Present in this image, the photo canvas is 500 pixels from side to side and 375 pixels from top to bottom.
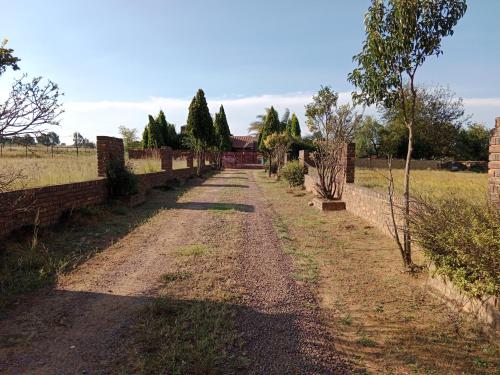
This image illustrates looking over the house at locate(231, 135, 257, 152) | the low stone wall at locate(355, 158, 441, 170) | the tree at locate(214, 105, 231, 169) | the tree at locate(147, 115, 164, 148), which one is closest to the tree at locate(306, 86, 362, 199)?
the low stone wall at locate(355, 158, 441, 170)

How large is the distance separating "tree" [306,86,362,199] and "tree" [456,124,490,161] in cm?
3678

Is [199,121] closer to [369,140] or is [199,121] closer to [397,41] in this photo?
[397,41]

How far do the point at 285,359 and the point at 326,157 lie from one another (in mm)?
8971

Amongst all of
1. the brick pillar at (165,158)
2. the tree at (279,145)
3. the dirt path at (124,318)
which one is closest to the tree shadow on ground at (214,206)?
the dirt path at (124,318)

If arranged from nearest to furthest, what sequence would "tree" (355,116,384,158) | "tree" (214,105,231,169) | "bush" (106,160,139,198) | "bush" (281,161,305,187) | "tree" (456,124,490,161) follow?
"bush" (106,160,139,198) → "bush" (281,161,305,187) → "tree" (214,105,231,169) → "tree" (456,124,490,161) → "tree" (355,116,384,158)

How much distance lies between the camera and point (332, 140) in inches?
452

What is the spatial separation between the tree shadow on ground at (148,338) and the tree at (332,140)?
26.3ft

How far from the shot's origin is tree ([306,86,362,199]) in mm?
11141

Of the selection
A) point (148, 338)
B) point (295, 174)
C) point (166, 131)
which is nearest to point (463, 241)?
point (148, 338)

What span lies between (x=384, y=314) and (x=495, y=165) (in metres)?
1.98

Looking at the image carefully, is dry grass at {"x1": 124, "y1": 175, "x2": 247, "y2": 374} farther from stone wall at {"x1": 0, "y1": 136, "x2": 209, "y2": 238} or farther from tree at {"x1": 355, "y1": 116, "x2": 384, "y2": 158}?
tree at {"x1": 355, "y1": 116, "x2": 384, "y2": 158}

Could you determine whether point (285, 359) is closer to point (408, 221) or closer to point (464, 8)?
point (408, 221)

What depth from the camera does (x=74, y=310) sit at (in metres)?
3.69

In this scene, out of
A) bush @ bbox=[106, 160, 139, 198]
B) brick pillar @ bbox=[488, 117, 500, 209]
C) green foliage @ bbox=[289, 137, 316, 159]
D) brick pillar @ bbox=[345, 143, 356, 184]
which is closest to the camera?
brick pillar @ bbox=[488, 117, 500, 209]
